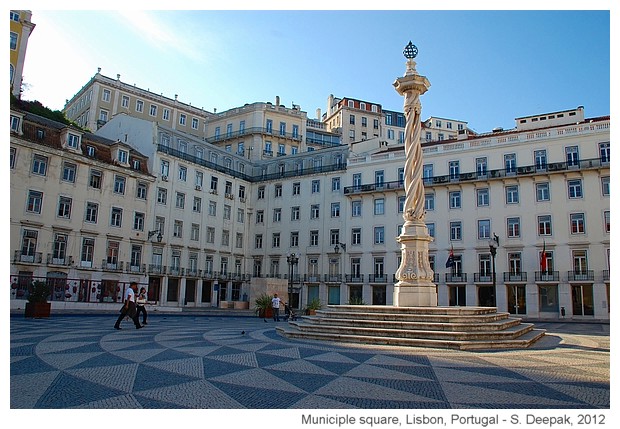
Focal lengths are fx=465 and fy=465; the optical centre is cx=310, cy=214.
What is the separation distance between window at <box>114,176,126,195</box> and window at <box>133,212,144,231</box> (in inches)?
87.0

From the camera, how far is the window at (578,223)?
33.8 meters

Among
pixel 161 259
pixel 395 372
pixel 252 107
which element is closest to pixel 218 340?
pixel 395 372

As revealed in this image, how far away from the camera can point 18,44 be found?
38.7 metres

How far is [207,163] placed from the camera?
44.6 meters

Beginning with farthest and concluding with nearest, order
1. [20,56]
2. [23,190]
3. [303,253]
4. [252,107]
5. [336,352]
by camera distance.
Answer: [252,107], [303,253], [20,56], [23,190], [336,352]

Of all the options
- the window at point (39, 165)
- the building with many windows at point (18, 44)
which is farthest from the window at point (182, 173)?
the building with many windows at point (18, 44)

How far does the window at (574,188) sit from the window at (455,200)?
7.95m

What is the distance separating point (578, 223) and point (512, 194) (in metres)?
5.04

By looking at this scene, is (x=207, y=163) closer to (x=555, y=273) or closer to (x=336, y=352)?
(x=555, y=273)

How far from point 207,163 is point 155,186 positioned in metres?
6.63

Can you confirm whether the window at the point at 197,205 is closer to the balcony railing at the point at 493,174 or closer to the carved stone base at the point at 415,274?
the balcony railing at the point at 493,174

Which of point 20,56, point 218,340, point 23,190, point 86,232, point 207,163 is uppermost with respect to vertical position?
point 20,56

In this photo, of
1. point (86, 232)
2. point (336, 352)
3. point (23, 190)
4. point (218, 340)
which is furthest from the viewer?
point (86, 232)

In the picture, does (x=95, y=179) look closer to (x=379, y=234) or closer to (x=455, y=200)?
(x=379, y=234)
